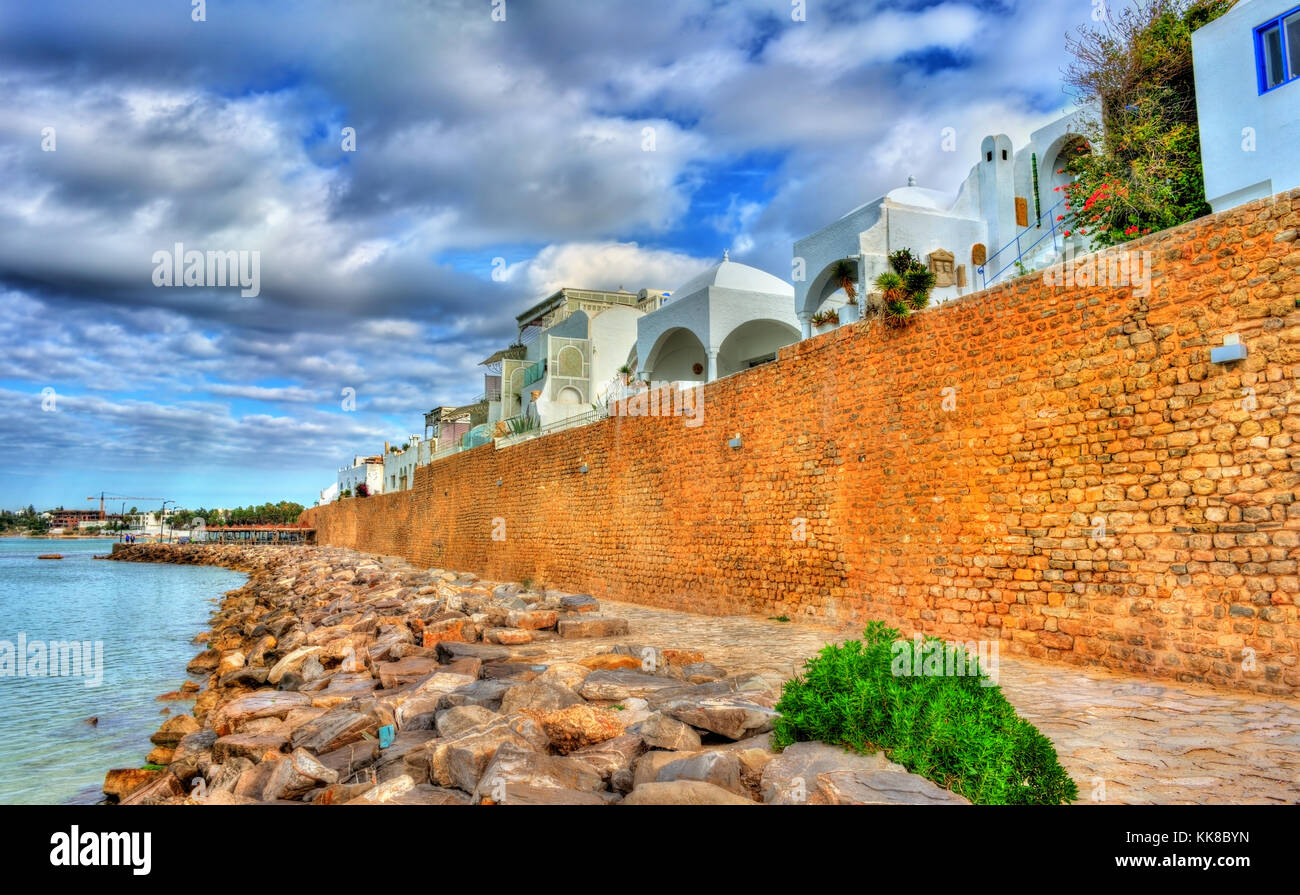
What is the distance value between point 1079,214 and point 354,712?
12.4m

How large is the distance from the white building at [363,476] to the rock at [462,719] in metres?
57.5

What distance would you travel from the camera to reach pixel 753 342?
24.1 metres

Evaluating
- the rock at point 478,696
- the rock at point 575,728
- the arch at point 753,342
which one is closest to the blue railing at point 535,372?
the arch at point 753,342

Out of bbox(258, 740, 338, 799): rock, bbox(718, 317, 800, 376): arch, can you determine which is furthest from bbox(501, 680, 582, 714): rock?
bbox(718, 317, 800, 376): arch

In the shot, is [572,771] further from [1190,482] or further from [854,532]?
[854,532]

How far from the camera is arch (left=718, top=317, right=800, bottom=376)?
77.0ft

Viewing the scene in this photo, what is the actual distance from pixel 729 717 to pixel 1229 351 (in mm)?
4923

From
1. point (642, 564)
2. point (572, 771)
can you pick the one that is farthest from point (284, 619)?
point (572, 771)

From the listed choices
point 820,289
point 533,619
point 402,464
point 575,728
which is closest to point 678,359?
point 820,289

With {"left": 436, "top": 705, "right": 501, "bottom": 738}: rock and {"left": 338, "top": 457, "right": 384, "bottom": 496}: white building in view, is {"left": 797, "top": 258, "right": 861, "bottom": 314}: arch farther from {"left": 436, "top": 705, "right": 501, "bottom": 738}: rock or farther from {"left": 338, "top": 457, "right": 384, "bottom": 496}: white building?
{"left": 338, "top": 457, "right": 384, "bottom": 496}: white building

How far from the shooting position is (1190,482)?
20.9 ft

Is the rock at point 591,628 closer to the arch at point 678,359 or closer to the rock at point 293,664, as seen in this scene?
the rock at point 293,664

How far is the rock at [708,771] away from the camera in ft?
13.0

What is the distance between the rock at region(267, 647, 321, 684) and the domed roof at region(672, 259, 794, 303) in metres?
15.0
